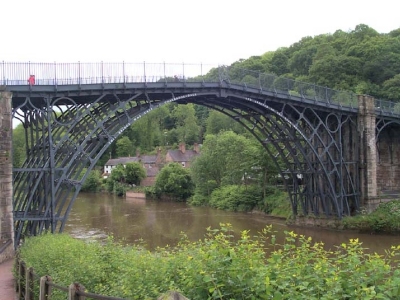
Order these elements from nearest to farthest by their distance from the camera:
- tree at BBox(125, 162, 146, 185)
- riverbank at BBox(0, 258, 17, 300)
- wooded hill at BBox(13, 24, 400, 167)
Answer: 1. riverbank at BBox(0, 258, 17, 300)
2. wooded hill at BBox(13, 24, 400, 167)
3. tree at BBox(125, 162, 146, 185)

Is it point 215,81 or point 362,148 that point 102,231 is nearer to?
point 215,81

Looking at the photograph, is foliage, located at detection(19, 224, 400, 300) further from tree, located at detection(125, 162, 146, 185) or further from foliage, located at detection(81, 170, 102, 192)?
foliage, located at detection(81, 170, 102, 192)

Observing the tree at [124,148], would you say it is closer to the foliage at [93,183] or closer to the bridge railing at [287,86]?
the foliage at [93,183]

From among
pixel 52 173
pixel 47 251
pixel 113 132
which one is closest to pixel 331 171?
pixel 113 132

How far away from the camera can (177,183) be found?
183ft

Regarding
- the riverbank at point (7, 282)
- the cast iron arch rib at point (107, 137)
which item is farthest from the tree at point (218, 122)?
the riverbank at point (7, 282)

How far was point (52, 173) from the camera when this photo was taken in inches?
690

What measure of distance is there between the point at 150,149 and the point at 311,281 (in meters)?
91.8

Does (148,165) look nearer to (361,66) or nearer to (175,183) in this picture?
(175,183)

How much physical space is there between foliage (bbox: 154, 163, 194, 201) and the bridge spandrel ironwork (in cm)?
2441

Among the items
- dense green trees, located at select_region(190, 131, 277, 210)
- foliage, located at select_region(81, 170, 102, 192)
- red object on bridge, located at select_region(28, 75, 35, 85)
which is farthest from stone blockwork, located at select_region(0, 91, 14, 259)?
foliage, located at select_region(81, 170, 102, 192)

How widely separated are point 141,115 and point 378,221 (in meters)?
16.9

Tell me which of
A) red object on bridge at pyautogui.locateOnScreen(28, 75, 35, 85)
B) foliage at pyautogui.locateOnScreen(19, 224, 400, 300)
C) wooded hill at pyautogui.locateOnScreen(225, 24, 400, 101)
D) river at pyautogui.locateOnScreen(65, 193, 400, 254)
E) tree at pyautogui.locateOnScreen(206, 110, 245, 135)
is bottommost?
river at pyautogui.locateOnScreen(65, 193, 400, 254)

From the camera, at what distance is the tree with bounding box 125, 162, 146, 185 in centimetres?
6800
